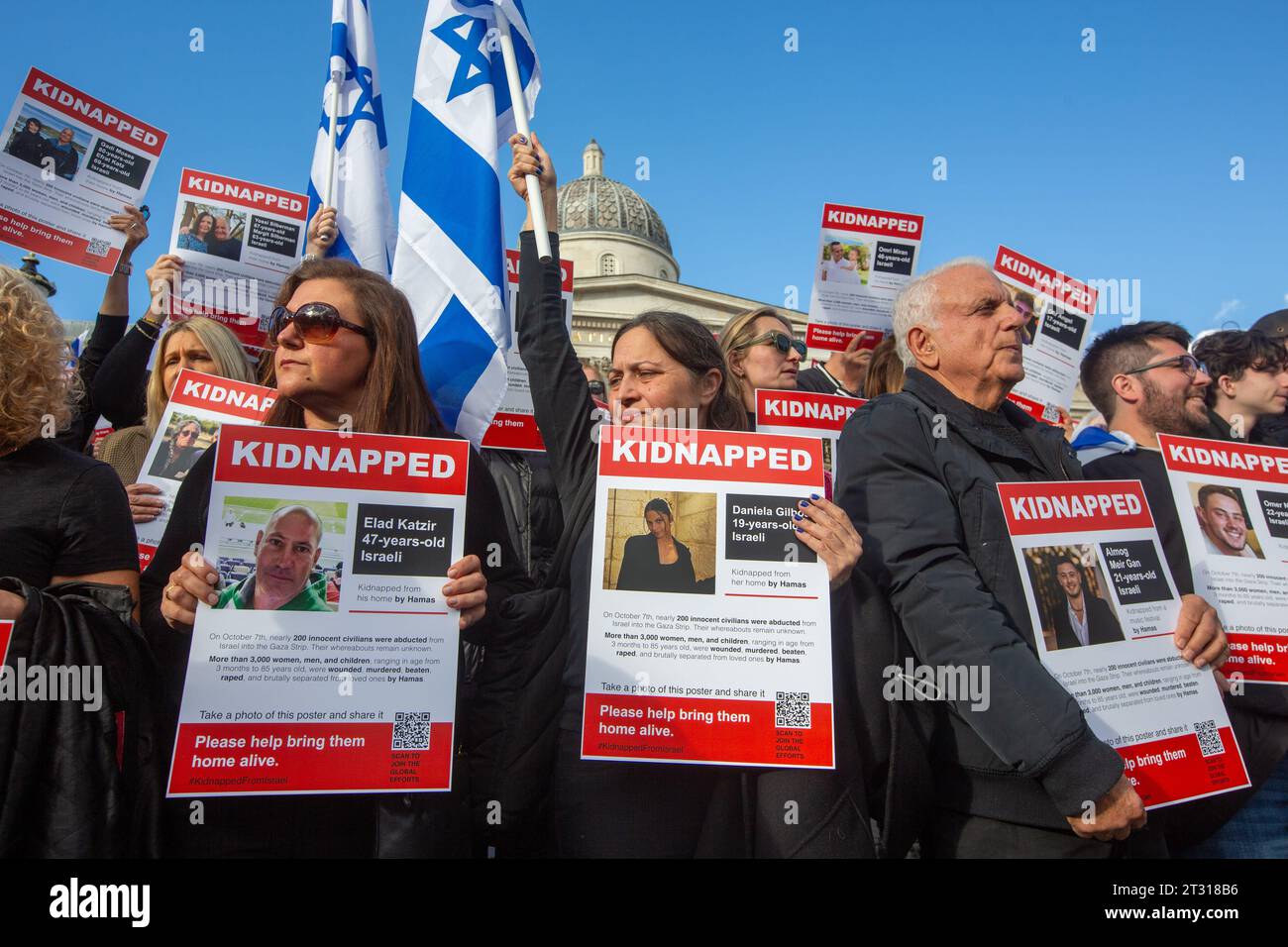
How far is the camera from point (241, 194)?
4.72m

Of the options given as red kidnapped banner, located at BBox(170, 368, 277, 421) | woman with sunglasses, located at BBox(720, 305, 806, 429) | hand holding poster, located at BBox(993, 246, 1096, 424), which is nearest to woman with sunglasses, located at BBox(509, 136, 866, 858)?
red kidnapped banner, located at BBox(170, 368, 277, 421)

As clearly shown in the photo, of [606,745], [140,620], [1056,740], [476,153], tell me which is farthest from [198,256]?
[1056,740]

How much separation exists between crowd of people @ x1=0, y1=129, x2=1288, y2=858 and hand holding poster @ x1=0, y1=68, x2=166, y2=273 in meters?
2.17

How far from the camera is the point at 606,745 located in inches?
85.7

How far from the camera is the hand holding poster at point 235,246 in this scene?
4566 mm

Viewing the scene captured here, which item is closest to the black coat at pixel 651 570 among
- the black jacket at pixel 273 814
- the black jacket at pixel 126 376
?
the black jacket at pixel 273 814

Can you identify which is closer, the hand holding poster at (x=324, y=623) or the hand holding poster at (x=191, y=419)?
the hand holding poster at (x=324, y=623)

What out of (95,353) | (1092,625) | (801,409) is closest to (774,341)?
(801,409)

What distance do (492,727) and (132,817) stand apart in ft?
2.69

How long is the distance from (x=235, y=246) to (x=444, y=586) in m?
3.20

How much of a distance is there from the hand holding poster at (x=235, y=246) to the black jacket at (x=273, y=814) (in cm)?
253

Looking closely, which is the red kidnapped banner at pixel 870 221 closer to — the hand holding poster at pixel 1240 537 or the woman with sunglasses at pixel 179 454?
the hand holding poster at pixel 1240 537

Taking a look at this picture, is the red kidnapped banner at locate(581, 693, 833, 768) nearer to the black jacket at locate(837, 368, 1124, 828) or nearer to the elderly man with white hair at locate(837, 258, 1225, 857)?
the elderly man with white hair at locate(837, 258, 1225, 857)

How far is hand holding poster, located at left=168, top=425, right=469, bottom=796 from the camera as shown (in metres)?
2.05
